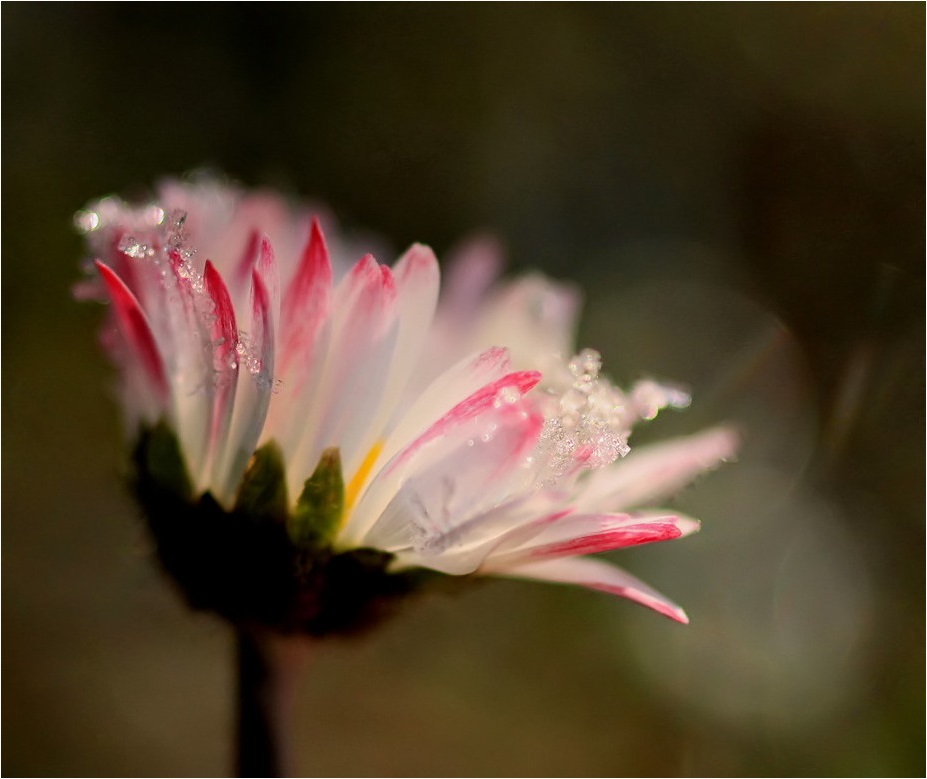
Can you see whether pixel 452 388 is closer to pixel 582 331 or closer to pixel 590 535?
pixel 590 535

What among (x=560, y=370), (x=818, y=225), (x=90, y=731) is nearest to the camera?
(x=560, y=370)

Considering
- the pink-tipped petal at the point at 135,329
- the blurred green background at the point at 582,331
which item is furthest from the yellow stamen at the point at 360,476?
the blurred green background at the point at 582,331

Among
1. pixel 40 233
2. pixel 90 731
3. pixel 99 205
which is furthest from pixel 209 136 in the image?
pixel 99 205

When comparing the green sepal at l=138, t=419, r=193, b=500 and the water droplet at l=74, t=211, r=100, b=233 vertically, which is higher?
the water droplet at l=74, t=211, r=100, b=233

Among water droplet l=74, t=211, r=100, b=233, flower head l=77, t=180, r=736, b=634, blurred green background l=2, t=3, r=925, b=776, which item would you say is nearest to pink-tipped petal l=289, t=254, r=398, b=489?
flower head l=77, t=180, r=736, b=634

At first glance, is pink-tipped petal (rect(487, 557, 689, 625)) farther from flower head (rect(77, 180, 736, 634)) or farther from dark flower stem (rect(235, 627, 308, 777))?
dark flower stem (rect(235, 627, 308, 777))

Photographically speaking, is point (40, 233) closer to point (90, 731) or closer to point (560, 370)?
point (90, 731)

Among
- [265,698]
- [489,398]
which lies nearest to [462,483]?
[489,398]
